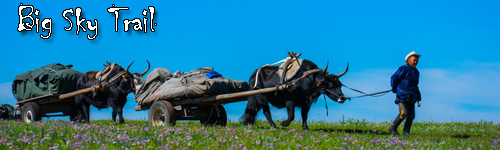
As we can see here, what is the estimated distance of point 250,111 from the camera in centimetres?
1353

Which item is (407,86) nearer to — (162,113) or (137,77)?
(162,113)

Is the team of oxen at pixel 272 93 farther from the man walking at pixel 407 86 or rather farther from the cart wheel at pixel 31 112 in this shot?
the cart wheel at pixel 31 112

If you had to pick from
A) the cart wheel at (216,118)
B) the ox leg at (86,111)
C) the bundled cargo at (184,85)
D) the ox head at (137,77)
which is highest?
the ox head at (137,77)

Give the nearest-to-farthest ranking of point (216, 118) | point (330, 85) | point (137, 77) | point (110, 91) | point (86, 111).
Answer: point (330, 85) < point (216, 118) < point (110, 91) < point (137, 77) < point (86, 111)

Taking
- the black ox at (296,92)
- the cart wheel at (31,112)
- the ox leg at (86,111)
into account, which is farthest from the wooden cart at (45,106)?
the black ox at (296,92)

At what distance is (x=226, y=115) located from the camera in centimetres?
1450

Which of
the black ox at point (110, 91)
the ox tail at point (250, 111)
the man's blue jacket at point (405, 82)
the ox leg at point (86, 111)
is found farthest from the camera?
the ox leg at point (86, 111)

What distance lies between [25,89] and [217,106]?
26.4ft

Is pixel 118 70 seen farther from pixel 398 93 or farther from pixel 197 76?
pixel 398 93

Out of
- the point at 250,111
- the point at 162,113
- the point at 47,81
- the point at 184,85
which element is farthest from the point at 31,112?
the point at 250,111

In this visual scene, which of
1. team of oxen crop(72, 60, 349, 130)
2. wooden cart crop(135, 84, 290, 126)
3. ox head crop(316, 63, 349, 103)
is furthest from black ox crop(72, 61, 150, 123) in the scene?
ox head crop(316, 63, 349, 103)

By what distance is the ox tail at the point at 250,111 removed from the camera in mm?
13523

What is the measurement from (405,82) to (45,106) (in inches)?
478

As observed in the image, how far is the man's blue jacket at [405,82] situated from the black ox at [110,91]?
285 inches
